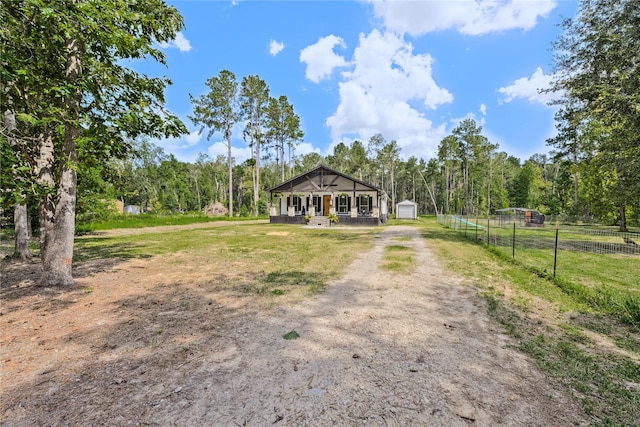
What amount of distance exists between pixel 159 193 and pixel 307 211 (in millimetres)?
40692

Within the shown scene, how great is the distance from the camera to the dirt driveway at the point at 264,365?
233 cm

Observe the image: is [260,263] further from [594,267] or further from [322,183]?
[322,183]

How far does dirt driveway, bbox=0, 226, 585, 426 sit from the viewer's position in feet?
7.64

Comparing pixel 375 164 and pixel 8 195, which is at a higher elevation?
pixel 375 164

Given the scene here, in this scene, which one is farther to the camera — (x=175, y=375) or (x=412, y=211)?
(x=412, y=211)

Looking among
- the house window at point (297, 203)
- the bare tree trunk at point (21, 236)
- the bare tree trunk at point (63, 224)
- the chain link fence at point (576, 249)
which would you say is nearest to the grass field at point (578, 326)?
the chain link fence at point (576, 249)

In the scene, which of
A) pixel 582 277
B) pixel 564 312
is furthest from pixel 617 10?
pixel 564 312

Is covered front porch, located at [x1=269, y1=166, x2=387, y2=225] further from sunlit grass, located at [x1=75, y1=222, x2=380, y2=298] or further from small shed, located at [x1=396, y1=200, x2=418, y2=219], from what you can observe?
small shed, located at [x1=396, y1=200, x2=418, y2=219]

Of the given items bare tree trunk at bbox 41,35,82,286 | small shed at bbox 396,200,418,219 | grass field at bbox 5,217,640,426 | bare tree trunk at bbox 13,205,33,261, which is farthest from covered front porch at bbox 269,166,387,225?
bare tree trunk at bbox 41,35,82,286

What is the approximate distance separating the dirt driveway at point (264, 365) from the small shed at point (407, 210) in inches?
1525

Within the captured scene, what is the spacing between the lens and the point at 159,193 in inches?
2185

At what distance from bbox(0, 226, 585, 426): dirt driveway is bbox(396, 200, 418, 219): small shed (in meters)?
38.7

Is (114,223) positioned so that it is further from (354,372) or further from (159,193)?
(159,193)

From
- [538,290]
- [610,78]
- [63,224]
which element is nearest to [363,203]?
[610,78]
